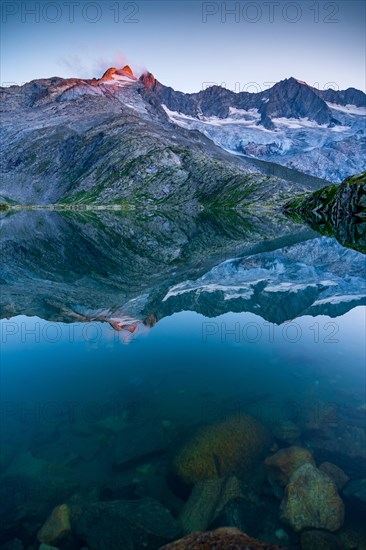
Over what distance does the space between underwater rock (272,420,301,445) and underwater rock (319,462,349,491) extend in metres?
1.65

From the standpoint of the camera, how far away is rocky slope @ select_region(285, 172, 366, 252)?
6733 cm

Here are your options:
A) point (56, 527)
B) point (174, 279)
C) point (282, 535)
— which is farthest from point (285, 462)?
point (174, 279)

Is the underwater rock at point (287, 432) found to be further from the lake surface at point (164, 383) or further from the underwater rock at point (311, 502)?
the underwater rock at point (311, 502)

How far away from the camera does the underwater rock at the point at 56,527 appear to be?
12.3m

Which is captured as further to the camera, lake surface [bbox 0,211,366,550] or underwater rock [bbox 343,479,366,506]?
lake surface [bbox 0,211,366,550]

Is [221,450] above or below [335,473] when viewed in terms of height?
above

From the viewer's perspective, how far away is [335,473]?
14.4 m

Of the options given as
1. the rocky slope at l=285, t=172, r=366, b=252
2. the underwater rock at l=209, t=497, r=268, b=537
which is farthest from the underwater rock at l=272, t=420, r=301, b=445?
the rocky slope at l=285, t=172, r=366, b=252

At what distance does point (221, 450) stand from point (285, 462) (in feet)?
8.62

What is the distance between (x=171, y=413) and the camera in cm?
1814

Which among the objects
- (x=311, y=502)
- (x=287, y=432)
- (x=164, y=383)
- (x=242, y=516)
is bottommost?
(x=242, y=516)

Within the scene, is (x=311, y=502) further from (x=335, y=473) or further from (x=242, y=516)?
(x=242, y=516)

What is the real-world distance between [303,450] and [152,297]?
2292 centimetres

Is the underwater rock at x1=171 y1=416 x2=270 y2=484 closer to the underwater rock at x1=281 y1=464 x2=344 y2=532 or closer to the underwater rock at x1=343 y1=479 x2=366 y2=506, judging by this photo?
the underwater rock at x1=281 y1=464 x2=344 y2=532
